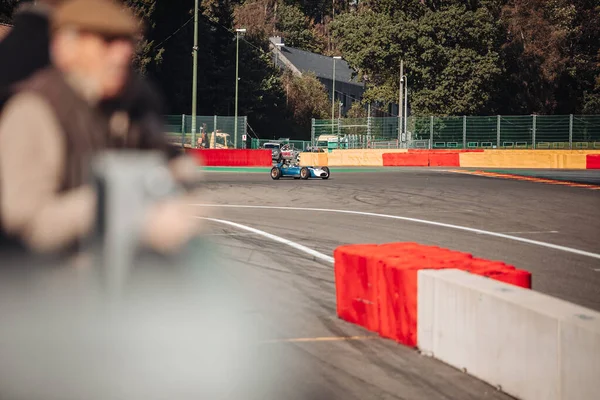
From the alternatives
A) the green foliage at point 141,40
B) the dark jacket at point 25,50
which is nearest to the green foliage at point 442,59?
the green foliage at point 141,40

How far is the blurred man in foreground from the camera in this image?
1.72 metres

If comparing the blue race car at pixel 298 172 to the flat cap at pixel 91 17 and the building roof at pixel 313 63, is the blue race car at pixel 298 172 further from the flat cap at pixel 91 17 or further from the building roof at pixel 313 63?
the building roof at pixel 313 63

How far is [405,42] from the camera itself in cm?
8506

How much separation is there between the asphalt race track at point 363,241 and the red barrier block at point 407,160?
1648 centimetres

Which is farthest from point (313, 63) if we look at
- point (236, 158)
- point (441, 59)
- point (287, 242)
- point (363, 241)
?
point (287, 242)

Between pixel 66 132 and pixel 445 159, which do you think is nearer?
pixel 66 132

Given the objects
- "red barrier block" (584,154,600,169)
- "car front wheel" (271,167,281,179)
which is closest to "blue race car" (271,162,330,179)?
"car front wheel" (271,167,281,179)

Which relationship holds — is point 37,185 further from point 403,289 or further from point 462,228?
point 462,228

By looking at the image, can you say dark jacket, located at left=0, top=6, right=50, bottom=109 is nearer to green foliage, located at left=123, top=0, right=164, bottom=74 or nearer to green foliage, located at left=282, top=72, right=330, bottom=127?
green foliage, located at left=123, top=0, right=164, bottom=74

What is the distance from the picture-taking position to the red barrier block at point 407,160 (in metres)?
50.3

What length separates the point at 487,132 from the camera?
64.2 metres

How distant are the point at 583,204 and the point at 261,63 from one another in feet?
238

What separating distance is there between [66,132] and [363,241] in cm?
1370

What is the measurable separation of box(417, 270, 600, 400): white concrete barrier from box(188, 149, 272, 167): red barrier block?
3803 cm
